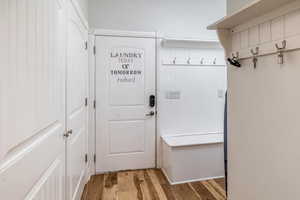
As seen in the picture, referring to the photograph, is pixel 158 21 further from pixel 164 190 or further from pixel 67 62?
pixel 164 190

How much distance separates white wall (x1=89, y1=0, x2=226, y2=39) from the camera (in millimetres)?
2910

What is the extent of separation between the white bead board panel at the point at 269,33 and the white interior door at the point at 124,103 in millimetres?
1833

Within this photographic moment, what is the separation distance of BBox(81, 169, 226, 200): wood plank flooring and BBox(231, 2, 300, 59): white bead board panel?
180 cm

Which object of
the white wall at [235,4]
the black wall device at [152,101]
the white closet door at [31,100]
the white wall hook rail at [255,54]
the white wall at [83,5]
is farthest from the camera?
the black wall device at [152,101]

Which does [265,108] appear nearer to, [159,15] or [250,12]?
[250,12]

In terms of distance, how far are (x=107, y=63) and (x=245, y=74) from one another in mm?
2128

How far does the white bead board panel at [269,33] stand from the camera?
887 mm

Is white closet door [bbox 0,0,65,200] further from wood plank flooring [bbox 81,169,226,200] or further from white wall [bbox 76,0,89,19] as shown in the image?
wood plank flooring [bbox 81,169,226,200]

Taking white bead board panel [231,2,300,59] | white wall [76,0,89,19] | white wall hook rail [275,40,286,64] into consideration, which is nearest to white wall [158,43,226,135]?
white wall [76,0,89,19]

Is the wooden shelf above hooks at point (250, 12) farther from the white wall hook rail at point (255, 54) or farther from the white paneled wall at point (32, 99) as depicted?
the white paneled wall at point (32, 99)

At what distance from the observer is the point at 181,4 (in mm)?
3148

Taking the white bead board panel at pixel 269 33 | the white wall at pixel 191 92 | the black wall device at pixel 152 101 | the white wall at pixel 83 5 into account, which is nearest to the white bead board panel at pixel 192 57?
the white wall at pixel 191 92

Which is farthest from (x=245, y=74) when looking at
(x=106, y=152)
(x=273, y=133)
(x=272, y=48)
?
(x=106, y=152)

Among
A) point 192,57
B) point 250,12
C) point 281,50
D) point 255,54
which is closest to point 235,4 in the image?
point 250,12
